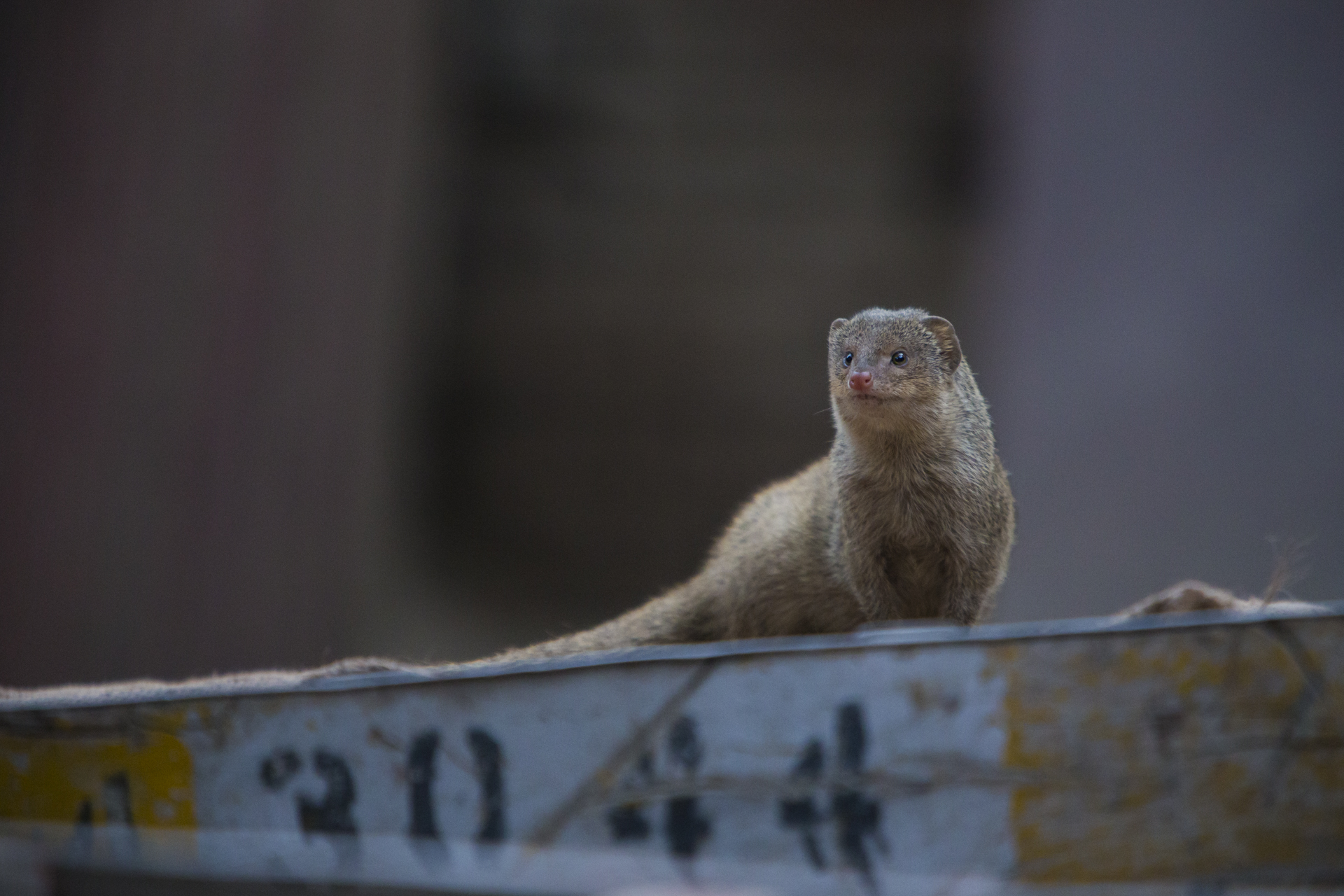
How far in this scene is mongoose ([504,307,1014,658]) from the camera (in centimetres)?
189

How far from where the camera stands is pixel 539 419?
23.6 feet

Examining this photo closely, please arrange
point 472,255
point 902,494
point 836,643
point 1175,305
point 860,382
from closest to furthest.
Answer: point 836,643 → point 860,382 → point 902,494 → point 1175,305 → point 472,255

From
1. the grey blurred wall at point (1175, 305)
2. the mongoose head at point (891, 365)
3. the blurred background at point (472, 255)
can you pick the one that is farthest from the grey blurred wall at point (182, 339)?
the grey blurred wall at point (1175, 305)

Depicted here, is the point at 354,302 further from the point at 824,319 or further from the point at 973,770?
the point at 973,770

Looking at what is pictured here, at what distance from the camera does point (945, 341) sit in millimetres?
1966

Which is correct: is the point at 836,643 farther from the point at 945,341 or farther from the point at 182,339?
the point at 182,339

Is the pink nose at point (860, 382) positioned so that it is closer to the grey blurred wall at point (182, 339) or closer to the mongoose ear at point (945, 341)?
the mongoose ear at point (945, 341)

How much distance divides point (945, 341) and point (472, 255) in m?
5.23

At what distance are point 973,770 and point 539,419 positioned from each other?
621cm

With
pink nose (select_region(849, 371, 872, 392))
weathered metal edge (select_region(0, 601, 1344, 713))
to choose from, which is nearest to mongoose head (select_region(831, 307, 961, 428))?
pink nose (select_region(849, 371, 872, 392))

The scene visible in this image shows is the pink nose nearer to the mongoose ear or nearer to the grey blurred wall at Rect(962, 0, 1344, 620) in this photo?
the mongoose ear

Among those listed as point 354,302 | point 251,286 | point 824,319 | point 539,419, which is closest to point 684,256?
point 824,319

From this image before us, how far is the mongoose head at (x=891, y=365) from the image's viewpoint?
1861 millimetres

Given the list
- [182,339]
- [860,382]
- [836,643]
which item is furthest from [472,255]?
[836,643]
